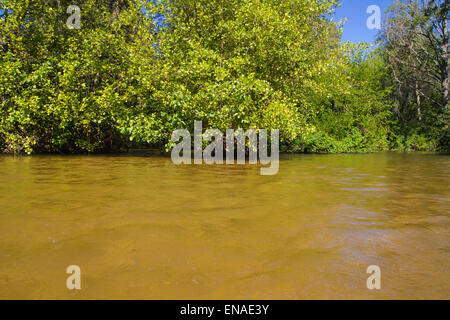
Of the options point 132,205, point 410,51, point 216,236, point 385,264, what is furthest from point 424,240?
point 410,51

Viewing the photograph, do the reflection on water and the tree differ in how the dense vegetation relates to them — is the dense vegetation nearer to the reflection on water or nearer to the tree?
the reflection on water

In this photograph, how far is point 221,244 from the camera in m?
2.85

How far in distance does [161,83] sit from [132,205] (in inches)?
359

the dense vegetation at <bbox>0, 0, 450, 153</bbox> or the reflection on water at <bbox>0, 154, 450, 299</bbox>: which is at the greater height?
the dense vegetation at <bbox>0, 0, 450, 153</bbox>

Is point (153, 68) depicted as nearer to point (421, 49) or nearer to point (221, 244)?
point (221, 244)

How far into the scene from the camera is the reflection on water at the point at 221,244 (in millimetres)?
2098

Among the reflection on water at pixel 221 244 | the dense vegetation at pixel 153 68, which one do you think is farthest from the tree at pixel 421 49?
the reflection on water at pixel 221 244

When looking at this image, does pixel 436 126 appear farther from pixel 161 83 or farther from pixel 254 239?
pixel 254 239

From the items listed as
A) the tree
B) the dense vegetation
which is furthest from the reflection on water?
the tree

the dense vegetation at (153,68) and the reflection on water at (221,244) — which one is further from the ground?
the dense vegetation at (153,68)

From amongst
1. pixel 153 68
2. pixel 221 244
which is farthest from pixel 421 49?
pixel 221 244

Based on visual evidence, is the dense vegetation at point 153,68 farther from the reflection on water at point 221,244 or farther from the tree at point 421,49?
the tree at point 421,49

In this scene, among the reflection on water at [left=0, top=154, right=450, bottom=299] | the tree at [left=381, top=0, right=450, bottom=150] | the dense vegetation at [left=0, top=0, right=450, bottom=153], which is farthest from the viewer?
the tree at [left=381, top=0, right=450, bottom=150]

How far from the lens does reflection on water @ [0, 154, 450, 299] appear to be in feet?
6.88
